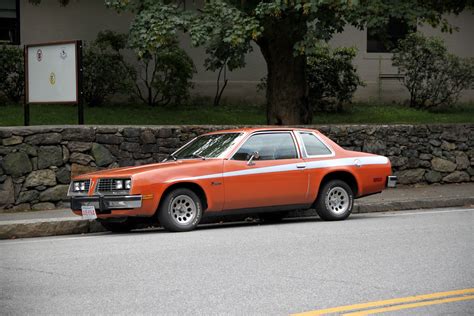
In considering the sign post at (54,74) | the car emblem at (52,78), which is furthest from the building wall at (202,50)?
the car emblem at (52,78)

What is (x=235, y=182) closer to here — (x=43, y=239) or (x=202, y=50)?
(x=43, y=239)

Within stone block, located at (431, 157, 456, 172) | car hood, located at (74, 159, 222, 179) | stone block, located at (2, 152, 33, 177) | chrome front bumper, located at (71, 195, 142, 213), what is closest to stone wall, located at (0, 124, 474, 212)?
stone block, located at (2, 152, 33, 177)

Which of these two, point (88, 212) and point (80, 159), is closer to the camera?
point (88, 212)

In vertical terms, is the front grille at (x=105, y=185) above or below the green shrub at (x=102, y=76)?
below

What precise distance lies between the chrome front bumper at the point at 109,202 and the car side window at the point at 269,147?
1761 mm

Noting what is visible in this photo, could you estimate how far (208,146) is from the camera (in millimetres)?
13086

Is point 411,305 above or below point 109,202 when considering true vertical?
below

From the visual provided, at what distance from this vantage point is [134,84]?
22.5 metres

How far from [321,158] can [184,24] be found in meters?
4.77

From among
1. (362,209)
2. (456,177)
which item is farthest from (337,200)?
(456,177)

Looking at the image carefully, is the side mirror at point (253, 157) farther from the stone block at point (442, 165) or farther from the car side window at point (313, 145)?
the stone block at point (442, 165)

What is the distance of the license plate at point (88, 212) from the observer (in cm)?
1180

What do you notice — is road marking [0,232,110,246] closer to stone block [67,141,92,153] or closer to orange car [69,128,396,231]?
orange car [69,128,396,231]

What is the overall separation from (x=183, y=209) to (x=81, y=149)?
374 centimetres
